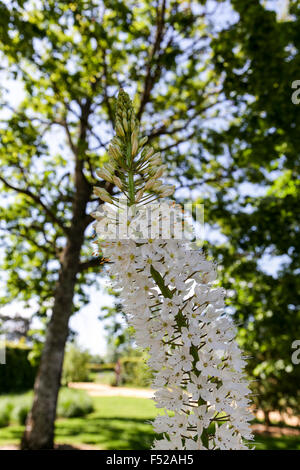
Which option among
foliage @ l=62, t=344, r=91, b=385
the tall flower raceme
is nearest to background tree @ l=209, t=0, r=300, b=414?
the tall flower raceme

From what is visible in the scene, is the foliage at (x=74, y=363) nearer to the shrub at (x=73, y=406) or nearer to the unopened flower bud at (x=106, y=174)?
the shrub at (x=73, y=406)

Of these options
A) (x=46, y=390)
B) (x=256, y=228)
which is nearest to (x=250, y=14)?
(x=256, y=228)

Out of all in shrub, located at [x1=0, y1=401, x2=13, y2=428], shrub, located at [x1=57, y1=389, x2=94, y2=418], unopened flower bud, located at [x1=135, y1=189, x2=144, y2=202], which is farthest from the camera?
shrub, located at [x1=57, y1=389, x2=94, y2=418]

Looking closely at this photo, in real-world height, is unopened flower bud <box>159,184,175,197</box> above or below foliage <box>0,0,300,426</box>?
below

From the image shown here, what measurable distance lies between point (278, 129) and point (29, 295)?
734 centimetres

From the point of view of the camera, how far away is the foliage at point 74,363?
20.4m

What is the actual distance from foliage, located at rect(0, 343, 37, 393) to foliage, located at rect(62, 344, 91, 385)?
1.88 metres

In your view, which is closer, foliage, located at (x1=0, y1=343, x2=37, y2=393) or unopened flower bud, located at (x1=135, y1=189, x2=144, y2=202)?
unopened flower bud, located at (x1=135, y1=189, x2=144, y2=202)

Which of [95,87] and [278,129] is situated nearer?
[278,129]

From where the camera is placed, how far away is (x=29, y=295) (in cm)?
961

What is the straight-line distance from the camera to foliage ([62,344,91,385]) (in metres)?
20.4

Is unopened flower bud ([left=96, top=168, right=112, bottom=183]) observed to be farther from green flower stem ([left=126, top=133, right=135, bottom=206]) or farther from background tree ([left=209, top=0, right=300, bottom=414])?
background tree ([left=209, top=0, right=300, bottom=414])

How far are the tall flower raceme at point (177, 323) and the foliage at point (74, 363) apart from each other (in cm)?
2001

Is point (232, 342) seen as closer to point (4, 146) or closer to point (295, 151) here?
point (295, 151)
